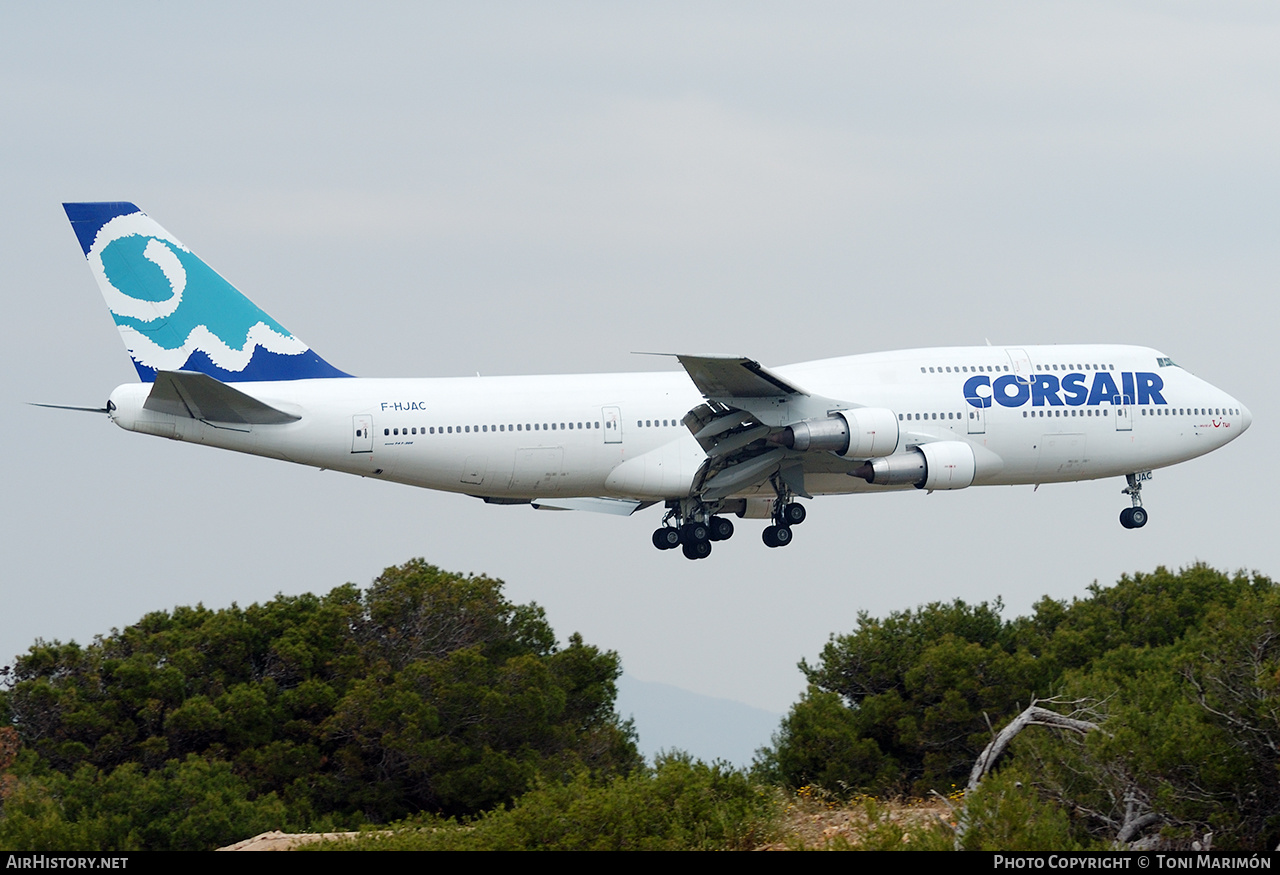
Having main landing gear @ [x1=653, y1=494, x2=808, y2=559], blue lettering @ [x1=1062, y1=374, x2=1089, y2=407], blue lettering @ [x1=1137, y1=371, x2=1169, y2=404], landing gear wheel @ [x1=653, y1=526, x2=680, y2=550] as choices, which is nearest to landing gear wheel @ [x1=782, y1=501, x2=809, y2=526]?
main landing gear @ [x1=653, y1=494, x2=808, y2=559]

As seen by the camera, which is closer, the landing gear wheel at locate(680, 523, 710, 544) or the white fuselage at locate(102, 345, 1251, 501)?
the white fuselage at locate(102, 345, 1251, 501)

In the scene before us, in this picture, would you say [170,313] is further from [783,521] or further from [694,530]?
[783,521]

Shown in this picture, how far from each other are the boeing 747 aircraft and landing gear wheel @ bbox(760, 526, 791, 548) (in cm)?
4

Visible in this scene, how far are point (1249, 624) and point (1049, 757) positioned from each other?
400 cm

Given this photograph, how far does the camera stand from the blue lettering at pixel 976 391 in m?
43.3

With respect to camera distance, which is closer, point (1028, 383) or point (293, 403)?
point (293, 403)

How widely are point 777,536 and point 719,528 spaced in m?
1.92

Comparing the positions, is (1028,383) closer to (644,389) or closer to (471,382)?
(644,389)

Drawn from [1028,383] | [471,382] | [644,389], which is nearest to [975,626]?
[1028,383]

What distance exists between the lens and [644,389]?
4262cm

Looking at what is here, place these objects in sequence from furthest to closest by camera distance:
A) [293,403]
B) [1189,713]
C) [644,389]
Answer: [644,389], [293,403], [1189,713]

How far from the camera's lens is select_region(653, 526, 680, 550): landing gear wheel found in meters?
44.8

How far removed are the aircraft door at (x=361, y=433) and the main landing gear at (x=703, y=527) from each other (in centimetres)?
904

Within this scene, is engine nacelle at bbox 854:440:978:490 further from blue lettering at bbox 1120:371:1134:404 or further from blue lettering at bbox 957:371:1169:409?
blue lettering at bbox 1120:371:1134:404
